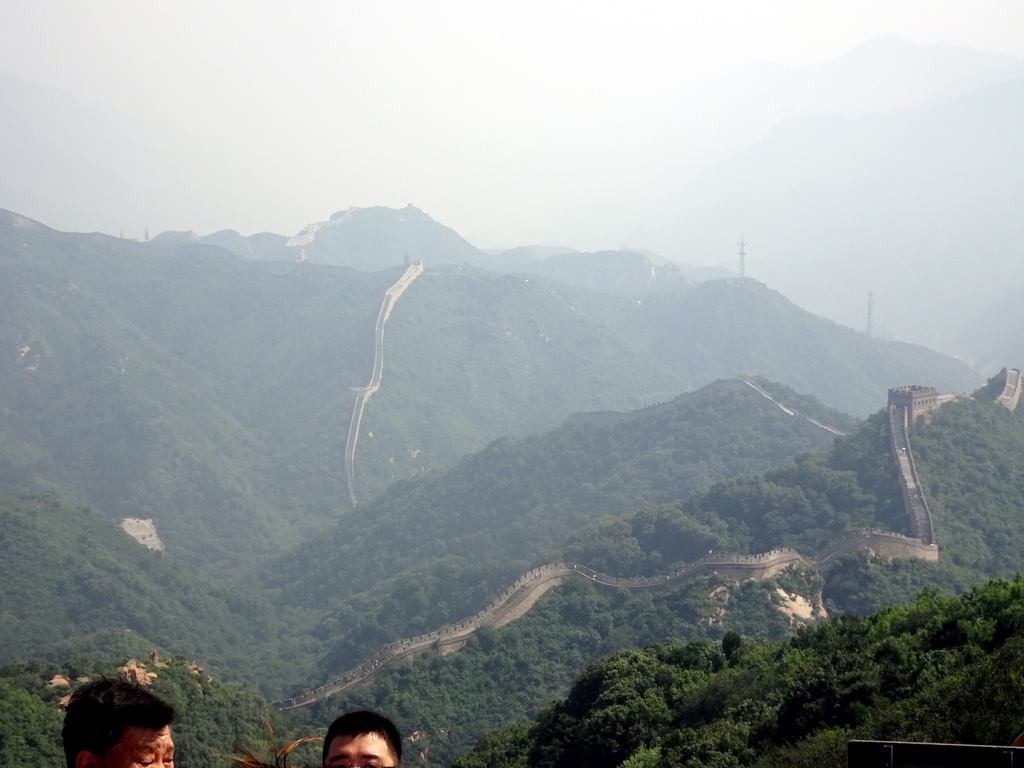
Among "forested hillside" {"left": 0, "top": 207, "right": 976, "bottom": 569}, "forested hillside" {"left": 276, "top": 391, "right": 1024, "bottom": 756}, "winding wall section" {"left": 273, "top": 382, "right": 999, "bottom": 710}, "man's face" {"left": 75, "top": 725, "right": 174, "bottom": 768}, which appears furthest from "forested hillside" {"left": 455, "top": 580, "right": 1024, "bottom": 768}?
"forested hillside" {"left": 0, "top": 207, "right": 976, "bottom": 569}

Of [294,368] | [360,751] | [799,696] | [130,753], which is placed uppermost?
[360,751]

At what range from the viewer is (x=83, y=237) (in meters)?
146

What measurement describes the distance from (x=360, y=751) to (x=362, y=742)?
0.04 meters

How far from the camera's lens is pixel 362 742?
188 inches

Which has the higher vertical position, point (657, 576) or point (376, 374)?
point (376, 374)

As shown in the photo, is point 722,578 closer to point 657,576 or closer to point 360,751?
point 657,576

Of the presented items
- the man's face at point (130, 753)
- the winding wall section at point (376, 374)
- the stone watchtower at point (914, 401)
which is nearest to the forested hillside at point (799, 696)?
the man's face at point (130, 753)

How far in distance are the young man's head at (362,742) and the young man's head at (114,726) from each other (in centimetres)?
77

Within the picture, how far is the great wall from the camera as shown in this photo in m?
46.2

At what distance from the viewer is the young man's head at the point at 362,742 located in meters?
4.73

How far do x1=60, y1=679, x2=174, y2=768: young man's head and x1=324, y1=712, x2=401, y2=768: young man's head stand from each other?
774mm

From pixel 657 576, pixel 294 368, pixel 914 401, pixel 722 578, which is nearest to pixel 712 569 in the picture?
pixel 722 578

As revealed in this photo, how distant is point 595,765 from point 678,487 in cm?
4708

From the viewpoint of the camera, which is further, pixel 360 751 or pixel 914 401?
pixel 914 401
